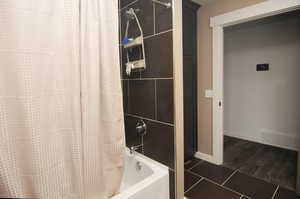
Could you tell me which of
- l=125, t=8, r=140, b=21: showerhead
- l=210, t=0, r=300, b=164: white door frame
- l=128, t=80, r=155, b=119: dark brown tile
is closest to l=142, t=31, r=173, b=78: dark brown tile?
l=128, t=80, r=155, b=119: dark brown tile

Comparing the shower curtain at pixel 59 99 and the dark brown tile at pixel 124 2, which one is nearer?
the shower curtain at pixel 59 99

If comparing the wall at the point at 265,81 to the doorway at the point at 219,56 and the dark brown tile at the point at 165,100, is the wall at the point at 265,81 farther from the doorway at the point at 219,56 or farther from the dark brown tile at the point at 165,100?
the dark brown tile at the point at 165,100

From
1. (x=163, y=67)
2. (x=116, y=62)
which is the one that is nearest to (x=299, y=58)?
(x=163, y=67)

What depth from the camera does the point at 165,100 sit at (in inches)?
55.6

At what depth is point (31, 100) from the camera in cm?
75

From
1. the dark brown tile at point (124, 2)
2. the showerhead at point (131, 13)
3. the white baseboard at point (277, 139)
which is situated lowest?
the white baseboard at point (277, 139)

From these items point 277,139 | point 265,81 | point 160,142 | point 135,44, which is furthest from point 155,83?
point 277,139

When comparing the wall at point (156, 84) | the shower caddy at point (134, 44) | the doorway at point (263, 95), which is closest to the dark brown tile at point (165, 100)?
the wall at point (156, 84)

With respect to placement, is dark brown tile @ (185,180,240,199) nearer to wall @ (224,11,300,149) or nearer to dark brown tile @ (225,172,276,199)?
dark brown tile @ (225,172,276,199)

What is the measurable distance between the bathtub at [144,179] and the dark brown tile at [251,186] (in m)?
1.06

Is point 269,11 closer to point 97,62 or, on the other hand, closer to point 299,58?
point 299,58

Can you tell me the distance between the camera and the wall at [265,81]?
2818mm

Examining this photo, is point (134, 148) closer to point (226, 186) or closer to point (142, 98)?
point (142, 98)

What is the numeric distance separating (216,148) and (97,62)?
219cm
